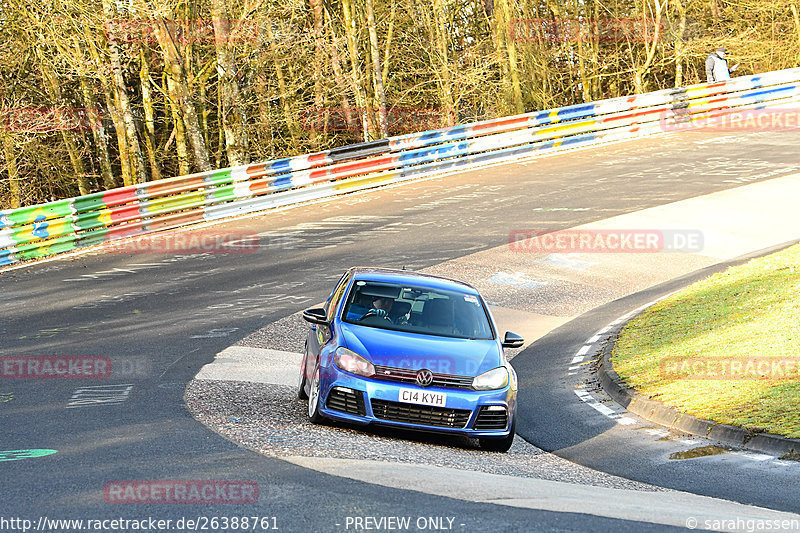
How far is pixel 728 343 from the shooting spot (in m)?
12.5

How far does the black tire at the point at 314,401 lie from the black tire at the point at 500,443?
1.57 m

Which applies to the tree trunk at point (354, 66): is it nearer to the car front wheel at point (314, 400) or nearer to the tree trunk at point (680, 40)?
the tree trunk at point (680, 40)

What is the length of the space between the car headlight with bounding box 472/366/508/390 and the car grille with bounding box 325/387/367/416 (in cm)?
106

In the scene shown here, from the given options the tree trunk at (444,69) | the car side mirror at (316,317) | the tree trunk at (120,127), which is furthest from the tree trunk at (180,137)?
the car side mirror at (316,317)

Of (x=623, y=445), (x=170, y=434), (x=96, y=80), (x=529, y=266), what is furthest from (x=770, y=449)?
(x=96, y=80)

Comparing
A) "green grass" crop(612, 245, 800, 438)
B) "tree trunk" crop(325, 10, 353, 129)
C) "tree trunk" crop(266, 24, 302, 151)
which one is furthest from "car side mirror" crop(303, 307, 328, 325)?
"tree trunk" crop(325, 10, 353, 129)

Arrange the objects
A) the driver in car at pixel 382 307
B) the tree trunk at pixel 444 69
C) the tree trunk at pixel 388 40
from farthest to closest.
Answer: the tree trunk at pixel 388 40 → the tree trunk at pixel 444 69 → the driver in car at pixel 382 307

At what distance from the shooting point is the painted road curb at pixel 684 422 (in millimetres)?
8863

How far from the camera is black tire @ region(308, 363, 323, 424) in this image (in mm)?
9211

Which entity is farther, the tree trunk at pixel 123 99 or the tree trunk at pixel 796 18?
the tree trunk at pixel 796 18

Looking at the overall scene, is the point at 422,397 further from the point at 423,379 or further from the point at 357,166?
the point at 357,166

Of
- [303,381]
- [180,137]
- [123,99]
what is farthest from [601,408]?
[180,137]

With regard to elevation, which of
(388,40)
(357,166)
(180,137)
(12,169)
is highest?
(388,40)

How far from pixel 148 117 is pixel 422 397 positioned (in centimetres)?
2394
